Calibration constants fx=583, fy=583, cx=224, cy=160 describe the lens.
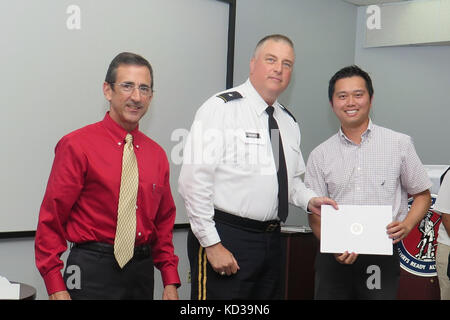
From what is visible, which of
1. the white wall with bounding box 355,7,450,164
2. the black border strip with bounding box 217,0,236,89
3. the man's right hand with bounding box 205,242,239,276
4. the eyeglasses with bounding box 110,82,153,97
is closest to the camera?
the eyeglasses with bounding box 110,82,153,97

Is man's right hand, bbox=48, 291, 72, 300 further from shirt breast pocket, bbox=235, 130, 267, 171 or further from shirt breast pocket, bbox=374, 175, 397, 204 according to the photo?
shirt breast pocket, bbox=374, 175, 397, 204

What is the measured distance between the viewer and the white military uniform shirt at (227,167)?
2234 mm

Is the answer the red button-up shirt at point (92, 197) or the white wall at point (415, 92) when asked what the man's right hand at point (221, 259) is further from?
the white wall at point (415, 92)

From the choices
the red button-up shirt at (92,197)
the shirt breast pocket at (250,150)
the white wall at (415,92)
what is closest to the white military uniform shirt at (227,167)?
the shirt breast pocket at (250,150)

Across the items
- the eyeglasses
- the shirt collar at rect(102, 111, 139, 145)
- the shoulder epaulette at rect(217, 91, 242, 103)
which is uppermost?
the eyeglasses

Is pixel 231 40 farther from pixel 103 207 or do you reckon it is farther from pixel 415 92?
pixel 103 207

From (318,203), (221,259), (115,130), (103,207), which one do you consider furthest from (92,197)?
(318,203)

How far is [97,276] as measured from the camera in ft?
6.40

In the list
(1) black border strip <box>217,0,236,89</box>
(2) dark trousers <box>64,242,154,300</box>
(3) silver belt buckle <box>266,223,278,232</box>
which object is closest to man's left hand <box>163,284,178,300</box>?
(2) dark trousers <box>64,242,154,300</box>

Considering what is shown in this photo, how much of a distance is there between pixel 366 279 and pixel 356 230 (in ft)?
0.78

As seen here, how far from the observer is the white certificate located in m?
2.31

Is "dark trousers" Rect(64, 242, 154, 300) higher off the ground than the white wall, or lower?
lower

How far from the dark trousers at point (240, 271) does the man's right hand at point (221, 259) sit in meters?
0.04

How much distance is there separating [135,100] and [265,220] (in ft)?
2.36
